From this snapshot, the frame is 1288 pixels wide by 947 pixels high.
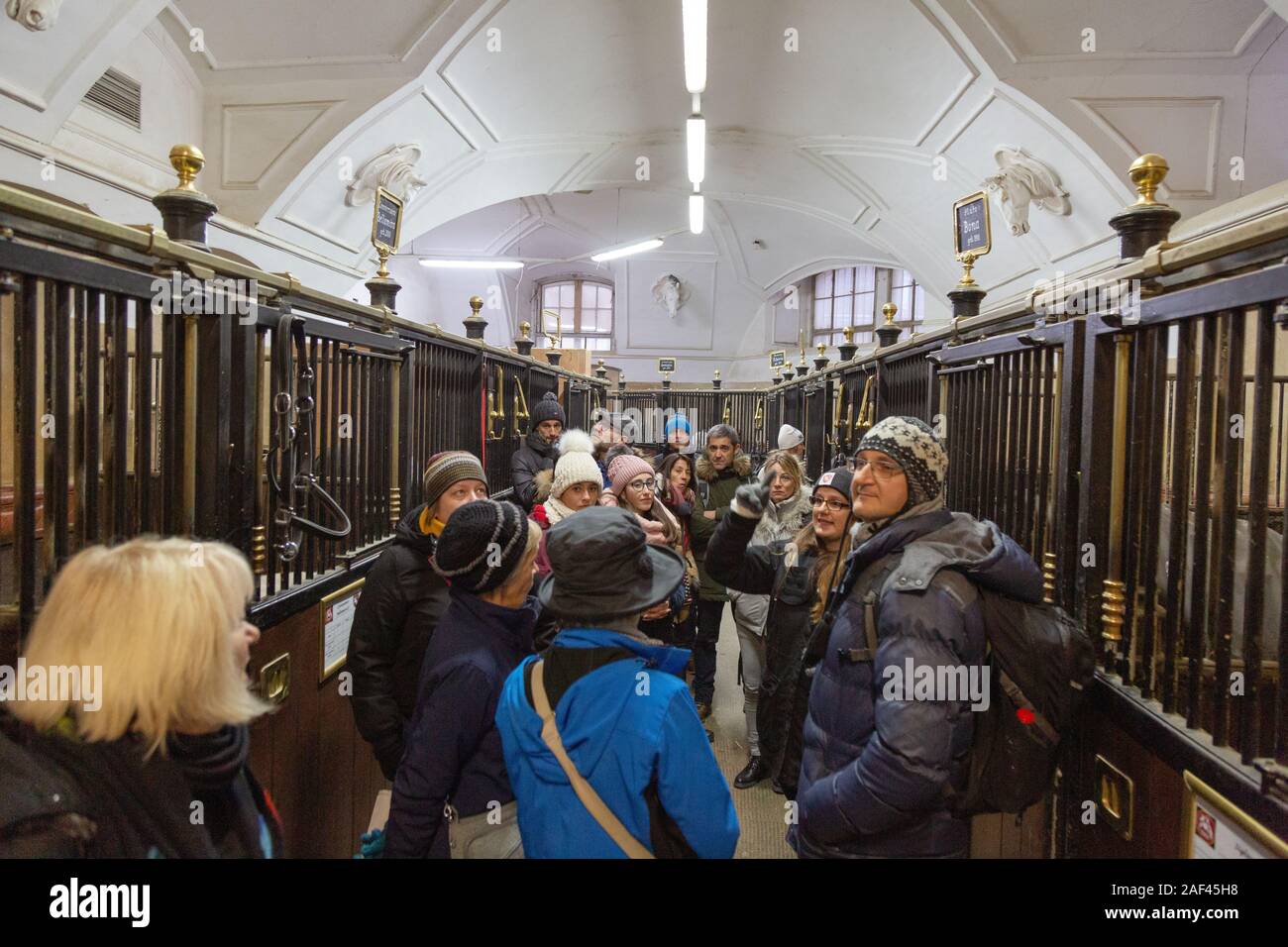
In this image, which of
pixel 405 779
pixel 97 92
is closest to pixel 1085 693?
pixel 405 779

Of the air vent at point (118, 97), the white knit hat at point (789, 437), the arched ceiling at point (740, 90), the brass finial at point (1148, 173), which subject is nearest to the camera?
the brass finial at point (1148, 173)

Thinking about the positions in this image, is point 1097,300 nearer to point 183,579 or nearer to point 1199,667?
point 1199,667

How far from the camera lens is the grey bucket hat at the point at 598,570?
1.32 metres

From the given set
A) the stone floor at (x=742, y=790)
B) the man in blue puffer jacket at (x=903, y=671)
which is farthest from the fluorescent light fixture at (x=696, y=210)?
the man in blue puffer jacket at (x=903, y=671)

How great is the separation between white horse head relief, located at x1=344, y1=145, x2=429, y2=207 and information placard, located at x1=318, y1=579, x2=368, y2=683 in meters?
6.41

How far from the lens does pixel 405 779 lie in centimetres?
142

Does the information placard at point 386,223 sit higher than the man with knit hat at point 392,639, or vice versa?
the information placard at point 386,223

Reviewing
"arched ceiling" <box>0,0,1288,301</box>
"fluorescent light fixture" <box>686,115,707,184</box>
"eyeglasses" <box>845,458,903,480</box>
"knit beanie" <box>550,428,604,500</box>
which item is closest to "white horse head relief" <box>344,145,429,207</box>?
"arched ceiling" <box>0,0,1288,301</box>

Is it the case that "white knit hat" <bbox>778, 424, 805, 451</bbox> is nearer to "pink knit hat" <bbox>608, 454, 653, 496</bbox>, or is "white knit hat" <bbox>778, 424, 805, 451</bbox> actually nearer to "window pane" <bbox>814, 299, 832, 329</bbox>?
"pink knit hat" <bbox>608, 454, 653, 496</bbox>

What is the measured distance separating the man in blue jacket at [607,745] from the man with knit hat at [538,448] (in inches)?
119

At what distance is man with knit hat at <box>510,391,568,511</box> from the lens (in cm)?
434

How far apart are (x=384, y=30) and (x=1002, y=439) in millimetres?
6977

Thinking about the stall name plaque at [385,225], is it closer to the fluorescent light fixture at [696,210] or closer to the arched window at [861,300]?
the fluorescent light fixture at [696,210]

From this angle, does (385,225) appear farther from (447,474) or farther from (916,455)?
(916,455)
